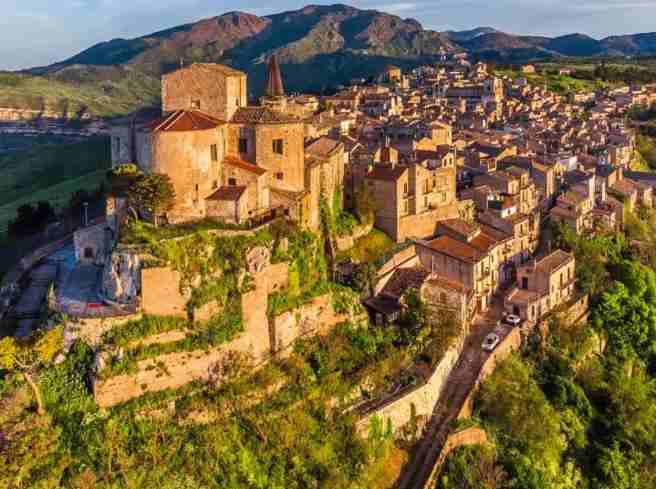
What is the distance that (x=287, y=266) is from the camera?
29531 millimetres

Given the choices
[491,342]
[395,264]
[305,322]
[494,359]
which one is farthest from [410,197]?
[305,322]

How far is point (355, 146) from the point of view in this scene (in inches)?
1746

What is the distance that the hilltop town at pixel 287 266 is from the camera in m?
26.1

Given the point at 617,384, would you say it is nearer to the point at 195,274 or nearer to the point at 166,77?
the point at 195,274

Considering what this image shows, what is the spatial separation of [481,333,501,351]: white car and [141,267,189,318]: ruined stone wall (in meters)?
14.7

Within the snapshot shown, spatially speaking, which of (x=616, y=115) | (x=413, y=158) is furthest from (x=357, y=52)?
(x=413, y=158)

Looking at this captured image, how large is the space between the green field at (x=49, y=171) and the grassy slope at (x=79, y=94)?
42.7 meters

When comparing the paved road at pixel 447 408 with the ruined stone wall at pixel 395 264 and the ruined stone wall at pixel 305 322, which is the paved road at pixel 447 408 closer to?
the ruined stone wall at pixel 395 264

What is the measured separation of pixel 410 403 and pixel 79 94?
461ft

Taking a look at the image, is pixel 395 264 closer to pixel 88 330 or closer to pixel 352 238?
pixel 352 238

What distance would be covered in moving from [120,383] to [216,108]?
521 inches

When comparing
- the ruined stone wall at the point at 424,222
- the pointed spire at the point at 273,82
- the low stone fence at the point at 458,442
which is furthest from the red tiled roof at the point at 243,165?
the low stone fence at the point at 458,442

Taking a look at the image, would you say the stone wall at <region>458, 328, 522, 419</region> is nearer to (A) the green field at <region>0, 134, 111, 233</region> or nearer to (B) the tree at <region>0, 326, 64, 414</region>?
(B) the tree at <region>0, 326, 64, 414</region>

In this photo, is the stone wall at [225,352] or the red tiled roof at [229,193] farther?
the red tiled roof at [229,193]
